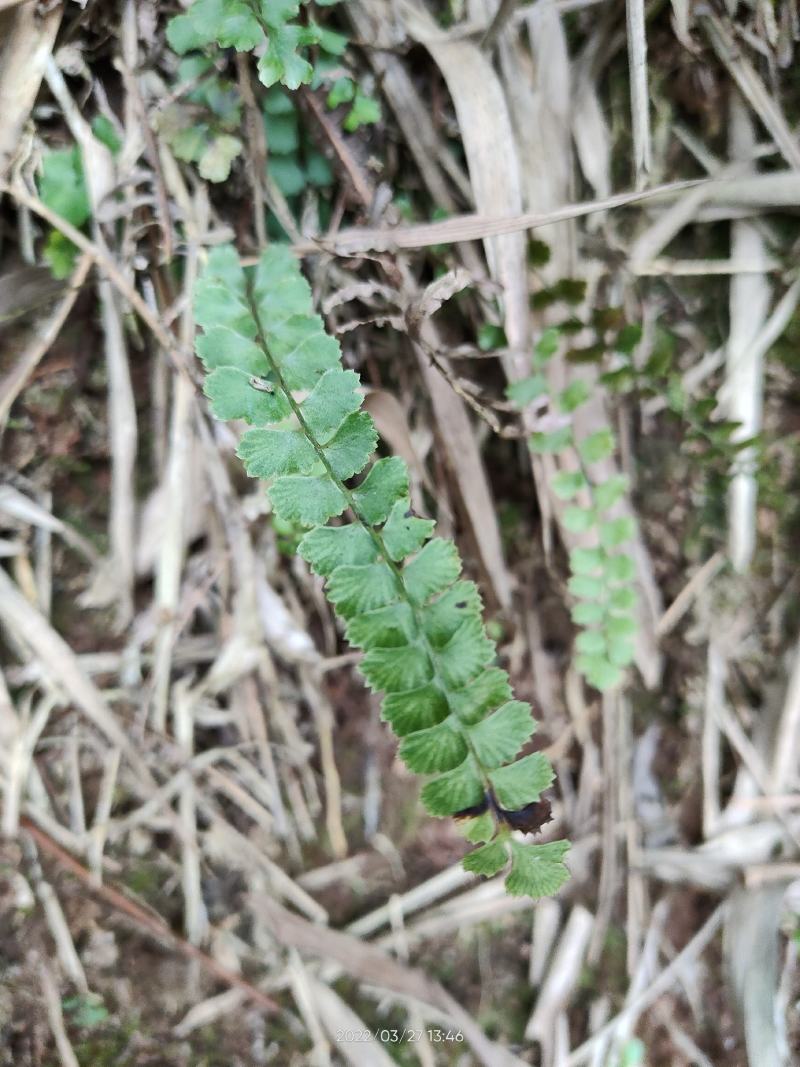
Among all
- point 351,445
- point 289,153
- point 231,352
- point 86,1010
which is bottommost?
point 86,1010

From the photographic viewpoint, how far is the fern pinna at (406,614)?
0.98m

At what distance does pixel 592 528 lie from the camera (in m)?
1.52

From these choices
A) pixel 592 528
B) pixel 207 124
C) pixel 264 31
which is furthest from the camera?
pixel 592 528

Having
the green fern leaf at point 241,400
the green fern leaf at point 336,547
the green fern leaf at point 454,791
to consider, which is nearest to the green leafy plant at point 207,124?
the green fern leaf at point 241,400

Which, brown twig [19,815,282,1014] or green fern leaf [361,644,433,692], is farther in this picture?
brown twig [19,815,282,1014]

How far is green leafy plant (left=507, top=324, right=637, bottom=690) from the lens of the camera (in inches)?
54.9

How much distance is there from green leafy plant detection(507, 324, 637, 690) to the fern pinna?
475 millimetres

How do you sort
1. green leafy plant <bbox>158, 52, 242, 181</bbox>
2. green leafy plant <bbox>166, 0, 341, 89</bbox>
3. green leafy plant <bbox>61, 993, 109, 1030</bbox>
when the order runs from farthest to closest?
green leafy plant <bbox>61, 993, 109, 1030</bbox>
green leafy plant <bbox>158, 52, 242, 181</bbox>
green leafy plant <bbox>166, 0, 341, 89</bbox>

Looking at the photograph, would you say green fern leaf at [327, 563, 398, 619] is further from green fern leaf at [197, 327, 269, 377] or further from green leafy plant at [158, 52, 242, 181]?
green leafy plant at [158, 52, 242, 181]

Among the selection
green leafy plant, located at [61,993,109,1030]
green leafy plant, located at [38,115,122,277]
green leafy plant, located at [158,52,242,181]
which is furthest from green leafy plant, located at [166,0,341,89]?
green leafy plant, located at [61,993,109,1030]

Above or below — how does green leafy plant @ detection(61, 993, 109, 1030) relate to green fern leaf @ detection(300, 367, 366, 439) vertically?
below

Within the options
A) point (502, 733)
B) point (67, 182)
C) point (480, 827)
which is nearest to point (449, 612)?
point (502, 733)

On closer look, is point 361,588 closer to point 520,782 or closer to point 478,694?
point 478,694

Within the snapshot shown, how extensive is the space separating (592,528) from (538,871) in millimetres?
747
